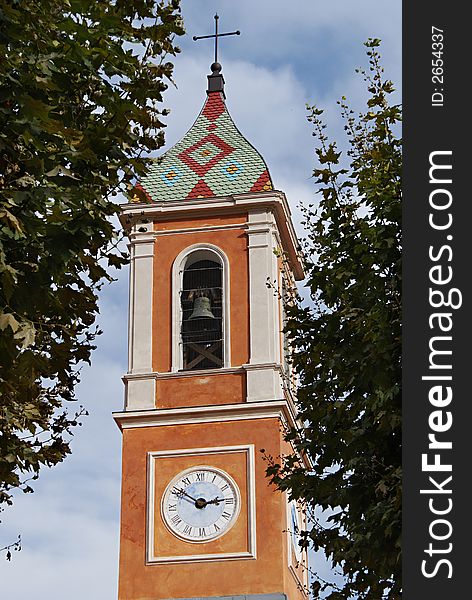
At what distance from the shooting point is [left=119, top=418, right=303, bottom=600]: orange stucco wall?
20.9 meters

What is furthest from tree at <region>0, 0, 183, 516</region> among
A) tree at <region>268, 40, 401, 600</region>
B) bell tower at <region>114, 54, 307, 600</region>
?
bell tower at <region>114, 54, 307, 600</region>

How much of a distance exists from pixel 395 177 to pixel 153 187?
48.7ft

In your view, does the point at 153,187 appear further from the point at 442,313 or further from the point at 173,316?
the point at 442,313

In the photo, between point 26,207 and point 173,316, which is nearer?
point 26,207

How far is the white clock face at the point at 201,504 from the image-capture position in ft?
70.4

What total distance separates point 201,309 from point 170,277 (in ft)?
2.56

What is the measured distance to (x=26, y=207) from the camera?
7898 mm

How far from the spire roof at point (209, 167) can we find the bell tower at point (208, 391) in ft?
0.09

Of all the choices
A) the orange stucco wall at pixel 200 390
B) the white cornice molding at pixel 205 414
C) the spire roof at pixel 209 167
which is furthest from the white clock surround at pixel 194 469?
the spire roof at pixel 209 167

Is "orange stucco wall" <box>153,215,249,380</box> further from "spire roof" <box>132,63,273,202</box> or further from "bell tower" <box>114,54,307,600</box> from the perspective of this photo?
"spire roof" <box>132,63,273,202</box>

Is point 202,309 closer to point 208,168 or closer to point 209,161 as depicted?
point 208,168

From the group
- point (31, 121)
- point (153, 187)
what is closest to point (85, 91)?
point (31, 121)

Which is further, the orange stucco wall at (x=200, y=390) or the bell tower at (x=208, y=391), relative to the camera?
the orange stucco wall at (x=200, y=390)

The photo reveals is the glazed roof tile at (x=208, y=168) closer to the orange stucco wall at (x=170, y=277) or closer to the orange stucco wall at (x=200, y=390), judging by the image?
the orange stucco wall at (x=170, y=277)
